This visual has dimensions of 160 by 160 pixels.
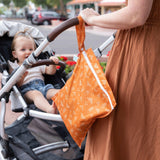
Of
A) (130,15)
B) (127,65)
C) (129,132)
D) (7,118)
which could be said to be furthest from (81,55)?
(7,118)

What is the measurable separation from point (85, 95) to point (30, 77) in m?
1.23

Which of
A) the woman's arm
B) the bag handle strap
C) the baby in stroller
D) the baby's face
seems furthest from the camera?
the baby's face

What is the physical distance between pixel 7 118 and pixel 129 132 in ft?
7.68

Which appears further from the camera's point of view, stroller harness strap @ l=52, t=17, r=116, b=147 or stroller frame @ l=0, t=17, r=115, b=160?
stroller frame @ l=0, t=17, r=115, b=160

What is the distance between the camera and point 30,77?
107 inches

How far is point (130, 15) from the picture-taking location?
4.26 ft

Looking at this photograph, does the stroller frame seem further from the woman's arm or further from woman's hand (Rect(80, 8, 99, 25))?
the woman's arm

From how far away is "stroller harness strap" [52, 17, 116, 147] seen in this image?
1555mm

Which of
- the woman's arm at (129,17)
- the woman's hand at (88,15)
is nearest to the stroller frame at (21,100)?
the woman's hand at (88,15)

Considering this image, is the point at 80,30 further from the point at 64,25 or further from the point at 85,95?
the point at 85,95

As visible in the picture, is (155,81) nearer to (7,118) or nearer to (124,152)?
(124,152)

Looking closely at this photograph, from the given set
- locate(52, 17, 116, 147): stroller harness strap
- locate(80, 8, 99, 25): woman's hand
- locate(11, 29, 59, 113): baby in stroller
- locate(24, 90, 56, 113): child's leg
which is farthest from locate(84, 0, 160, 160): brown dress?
locate(11, 29, 59, 113): baby in stroller

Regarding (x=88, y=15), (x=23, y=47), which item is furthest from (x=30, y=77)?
(x=88, y=15)

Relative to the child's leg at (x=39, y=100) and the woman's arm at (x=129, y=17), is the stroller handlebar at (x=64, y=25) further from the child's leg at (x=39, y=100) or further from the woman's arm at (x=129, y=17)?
the child's leg at (x=39, y=100)
